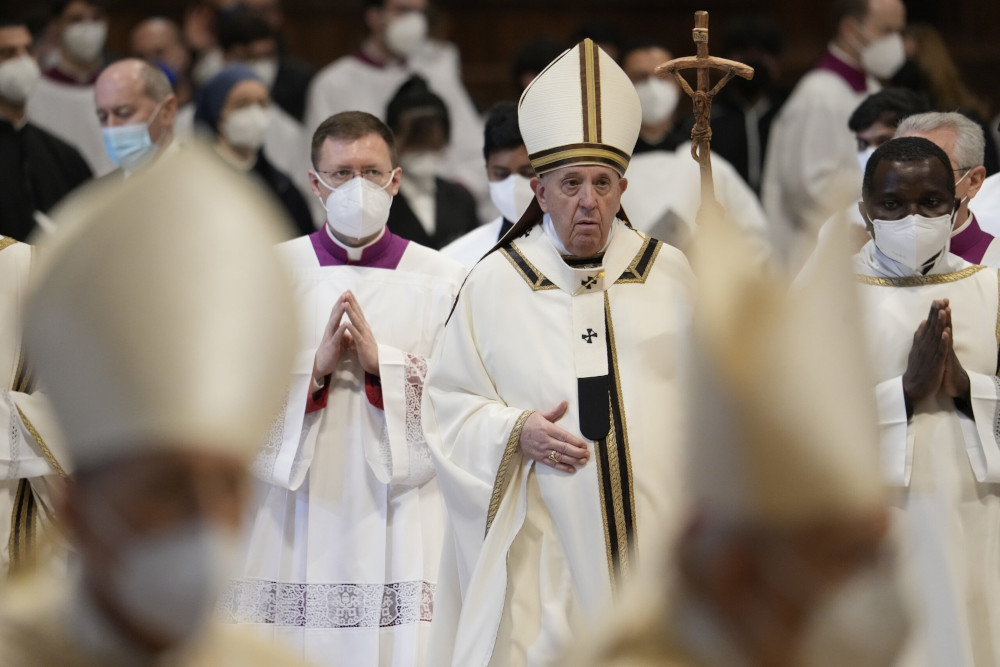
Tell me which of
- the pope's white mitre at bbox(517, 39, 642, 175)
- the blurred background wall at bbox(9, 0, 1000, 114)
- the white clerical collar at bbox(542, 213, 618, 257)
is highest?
the blurred background wall at bbox(9, 0, 1000, 114)

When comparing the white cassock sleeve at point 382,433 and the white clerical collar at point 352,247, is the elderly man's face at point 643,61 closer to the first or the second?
Answer: the white clerical collar at point 352,247

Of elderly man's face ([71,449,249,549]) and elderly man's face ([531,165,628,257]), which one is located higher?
elderly man's face ([531,165,628,257])

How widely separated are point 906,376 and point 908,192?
2.09 feet

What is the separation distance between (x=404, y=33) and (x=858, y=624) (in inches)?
367

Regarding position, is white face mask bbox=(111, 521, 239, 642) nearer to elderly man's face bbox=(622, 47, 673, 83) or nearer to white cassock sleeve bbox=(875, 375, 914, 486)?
white cassock sleeve bbox=(875, 375, 914, 486)

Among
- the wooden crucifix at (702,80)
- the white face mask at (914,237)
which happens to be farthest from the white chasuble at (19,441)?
the white face mask at (914,237)

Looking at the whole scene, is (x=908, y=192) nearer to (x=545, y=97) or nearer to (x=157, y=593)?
(x=545, y=97)

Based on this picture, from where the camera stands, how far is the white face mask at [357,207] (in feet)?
19.0

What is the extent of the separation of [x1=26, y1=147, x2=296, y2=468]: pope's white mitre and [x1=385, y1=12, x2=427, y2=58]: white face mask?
9.05m

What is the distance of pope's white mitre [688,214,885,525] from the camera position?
157 cm

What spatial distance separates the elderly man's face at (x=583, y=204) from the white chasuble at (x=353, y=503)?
101cm

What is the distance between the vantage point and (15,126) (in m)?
8.53

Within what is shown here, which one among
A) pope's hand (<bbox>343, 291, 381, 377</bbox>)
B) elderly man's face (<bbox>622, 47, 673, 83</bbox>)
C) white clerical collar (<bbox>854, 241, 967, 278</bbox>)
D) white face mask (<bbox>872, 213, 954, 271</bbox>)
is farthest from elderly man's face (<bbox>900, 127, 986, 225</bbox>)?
elderly man's face (<bbox>622, 47, 673, 83</bbox>)

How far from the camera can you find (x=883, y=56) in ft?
30.7
